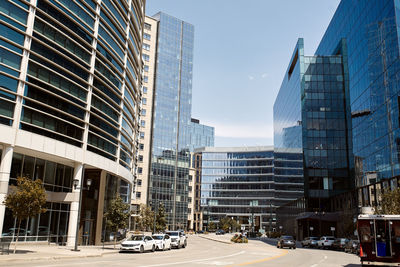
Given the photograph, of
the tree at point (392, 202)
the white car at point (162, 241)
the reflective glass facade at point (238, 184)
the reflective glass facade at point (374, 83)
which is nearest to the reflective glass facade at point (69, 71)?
the white car at point (162, 241)

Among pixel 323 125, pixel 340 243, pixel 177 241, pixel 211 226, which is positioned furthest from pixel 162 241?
pixel 211 226

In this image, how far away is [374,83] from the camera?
54.7 metres

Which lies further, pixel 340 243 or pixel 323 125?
pixel 323 125

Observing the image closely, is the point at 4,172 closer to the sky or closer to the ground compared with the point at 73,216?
closer to the sky

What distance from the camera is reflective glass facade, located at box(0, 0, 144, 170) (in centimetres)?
3078

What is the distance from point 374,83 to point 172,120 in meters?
78.8

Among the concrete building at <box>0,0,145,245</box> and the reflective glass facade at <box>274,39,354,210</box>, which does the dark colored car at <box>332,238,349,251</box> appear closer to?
the reflective glass facade at <box>274,39,354,210</box>

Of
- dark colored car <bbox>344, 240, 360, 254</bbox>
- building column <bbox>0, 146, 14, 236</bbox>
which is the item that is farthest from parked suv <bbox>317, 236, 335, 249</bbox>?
building column <bbox>0, 146, 14, 236</bbox>

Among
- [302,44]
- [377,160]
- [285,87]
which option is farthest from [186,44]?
[377,160]

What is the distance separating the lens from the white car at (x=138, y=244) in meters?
30.9

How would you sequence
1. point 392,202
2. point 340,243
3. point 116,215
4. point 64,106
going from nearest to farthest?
point 116,215 → point 64,106 → point 392,202 → point 340,243

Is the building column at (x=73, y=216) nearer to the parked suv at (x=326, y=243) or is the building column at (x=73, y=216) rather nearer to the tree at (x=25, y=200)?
the tree at (x=25, y=200)

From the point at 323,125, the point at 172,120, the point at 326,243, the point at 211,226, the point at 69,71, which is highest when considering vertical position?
the point at 172,120

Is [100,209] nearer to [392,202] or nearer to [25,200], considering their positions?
[25,200]
